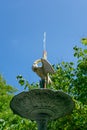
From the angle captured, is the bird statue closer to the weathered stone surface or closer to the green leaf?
the weathered stone surface

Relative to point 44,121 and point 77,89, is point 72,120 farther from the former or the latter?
point 44,121

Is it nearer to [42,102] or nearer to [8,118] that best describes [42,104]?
[42,102]

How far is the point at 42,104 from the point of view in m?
11.5

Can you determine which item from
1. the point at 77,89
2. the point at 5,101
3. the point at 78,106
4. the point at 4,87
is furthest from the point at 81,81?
the point at 4,87

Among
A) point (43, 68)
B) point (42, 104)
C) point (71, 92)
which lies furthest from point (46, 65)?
point (71, 92)

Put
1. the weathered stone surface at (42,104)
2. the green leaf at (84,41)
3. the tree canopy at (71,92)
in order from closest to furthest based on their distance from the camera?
the weathered stone surface at (42,104), the tree canopy at (71,92), the green leaf at (84,41)

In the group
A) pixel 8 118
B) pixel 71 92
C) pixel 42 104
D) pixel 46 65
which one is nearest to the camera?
pixel 42 104

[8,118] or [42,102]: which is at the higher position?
[42,102]

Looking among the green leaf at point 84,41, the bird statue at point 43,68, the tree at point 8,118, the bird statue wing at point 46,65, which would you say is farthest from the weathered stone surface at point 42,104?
the green leaf at point 84,41

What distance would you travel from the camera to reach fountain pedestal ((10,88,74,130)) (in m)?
11.0

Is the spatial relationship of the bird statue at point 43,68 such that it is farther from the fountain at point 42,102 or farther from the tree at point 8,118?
the tree at point 8,118

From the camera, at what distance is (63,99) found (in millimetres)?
11305

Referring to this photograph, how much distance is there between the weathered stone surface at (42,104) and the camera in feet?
36.1

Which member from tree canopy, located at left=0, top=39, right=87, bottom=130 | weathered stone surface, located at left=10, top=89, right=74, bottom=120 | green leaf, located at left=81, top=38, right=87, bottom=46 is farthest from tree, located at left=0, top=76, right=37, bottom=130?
green leaf, located at left=81, top=38, right=87, bottom=46
